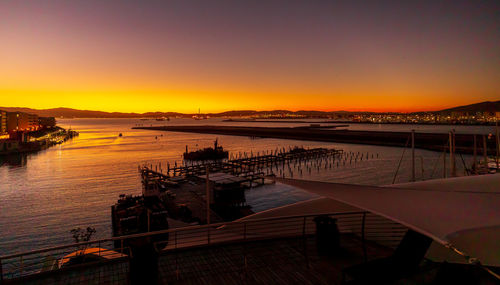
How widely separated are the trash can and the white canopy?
61.2 inches

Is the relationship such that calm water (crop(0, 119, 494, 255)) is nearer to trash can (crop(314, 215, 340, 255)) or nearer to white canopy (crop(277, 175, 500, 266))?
trash can (crop(314, 215, 340, 255))

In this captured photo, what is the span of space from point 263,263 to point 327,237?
1532 mm

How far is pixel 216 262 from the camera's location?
20.4 ft

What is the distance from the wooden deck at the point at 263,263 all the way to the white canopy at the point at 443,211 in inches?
71.4

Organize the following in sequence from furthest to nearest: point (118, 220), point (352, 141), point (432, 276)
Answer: point (352, 141), point (118, 220), point (432, 276)

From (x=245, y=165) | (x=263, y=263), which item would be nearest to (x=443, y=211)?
(x=263, y=263)

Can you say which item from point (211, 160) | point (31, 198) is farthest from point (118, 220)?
point (211, 160)

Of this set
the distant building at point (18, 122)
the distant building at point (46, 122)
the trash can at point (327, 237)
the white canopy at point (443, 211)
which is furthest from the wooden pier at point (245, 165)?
the distant building at point (46, 122)

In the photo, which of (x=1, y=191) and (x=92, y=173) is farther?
(x=92, y=173)

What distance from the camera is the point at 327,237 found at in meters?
6.49

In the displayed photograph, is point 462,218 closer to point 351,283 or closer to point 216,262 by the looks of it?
point 351,283

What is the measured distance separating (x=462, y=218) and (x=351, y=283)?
6.69 feet

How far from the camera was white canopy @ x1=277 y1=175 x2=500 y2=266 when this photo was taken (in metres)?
3.46

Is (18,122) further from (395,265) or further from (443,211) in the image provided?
(443,211)
